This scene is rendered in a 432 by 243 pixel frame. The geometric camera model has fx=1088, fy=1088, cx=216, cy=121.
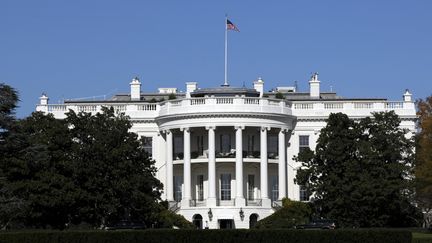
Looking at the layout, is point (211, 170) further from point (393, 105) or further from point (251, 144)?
Result: point (393, 105)

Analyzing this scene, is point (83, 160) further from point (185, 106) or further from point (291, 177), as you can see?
point (291, 177)

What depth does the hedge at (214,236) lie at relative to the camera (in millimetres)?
51812

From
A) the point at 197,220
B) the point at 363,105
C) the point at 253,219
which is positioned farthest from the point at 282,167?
the point at 363,105

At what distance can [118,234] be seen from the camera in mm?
51812

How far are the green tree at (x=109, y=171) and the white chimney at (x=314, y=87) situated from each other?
28902 millimetres

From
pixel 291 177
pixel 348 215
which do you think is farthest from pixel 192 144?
pixel 348 215

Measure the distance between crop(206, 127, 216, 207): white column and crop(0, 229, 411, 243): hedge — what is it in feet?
124

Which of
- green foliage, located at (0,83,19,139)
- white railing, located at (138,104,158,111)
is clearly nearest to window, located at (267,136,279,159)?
white railing, located at (138,104,158,111)

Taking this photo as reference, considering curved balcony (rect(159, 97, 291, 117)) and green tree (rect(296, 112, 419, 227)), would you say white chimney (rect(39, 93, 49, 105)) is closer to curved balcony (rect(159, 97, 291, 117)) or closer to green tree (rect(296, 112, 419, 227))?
curved balcony (rect(159, 97, 291, 117))

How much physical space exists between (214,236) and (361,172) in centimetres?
2709

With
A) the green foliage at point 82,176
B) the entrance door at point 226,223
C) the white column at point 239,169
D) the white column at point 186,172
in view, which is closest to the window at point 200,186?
the white column at point 186,172

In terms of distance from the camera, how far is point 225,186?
A: 93.6m

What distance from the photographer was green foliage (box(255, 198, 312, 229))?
81375 mm

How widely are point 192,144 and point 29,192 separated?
2659 cm
